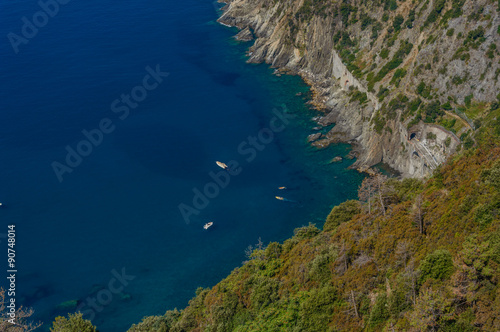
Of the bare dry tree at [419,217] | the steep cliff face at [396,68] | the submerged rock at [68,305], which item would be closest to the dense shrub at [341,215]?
the bare dry tree at [419,217]

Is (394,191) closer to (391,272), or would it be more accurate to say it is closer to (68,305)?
(391,272)

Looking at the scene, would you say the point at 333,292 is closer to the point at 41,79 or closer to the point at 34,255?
the point at 34,255

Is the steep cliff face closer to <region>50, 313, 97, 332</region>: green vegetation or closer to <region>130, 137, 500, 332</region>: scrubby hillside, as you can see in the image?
<region>130, 137, 500, 332</region>: scrubby hillside

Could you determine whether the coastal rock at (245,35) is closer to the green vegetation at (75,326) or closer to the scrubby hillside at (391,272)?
the scrubby hillside at (391,272)

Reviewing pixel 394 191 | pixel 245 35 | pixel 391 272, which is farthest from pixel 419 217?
pixel 245 35

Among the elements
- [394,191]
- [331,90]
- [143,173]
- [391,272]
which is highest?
[391,272]

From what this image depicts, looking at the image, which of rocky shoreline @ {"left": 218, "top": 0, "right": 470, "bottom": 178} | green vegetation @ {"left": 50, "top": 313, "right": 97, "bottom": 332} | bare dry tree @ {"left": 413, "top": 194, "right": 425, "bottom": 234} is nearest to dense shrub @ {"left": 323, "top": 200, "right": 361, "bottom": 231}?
bare dry tree @ {"left": 413, "top": 194, "right": 425, "bottom": 234}
